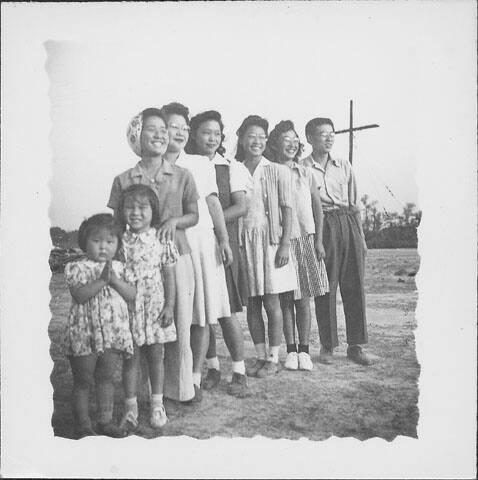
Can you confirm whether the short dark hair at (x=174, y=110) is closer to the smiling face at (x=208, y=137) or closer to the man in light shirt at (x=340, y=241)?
the smiling face at (x=208, y=137)

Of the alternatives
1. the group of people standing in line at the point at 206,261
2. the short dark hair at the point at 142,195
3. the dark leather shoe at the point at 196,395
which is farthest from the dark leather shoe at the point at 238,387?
the short dark hair at the point at 142,195

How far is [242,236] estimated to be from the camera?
327 centimetres

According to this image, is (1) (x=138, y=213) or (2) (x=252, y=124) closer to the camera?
(1) (x=138, y=213)

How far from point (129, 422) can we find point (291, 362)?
82 cm

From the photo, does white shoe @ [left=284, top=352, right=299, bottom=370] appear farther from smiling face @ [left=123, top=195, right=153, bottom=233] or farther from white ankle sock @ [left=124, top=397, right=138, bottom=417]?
smiling face @ [left=123, top=195, right=153, bottom=233]

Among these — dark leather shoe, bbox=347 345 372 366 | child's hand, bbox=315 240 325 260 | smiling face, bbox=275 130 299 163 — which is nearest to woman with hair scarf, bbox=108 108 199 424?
smiling face, bbox=275 130 299 163

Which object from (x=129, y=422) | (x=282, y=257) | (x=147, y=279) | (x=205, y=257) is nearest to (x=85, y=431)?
(x=129, y=422)

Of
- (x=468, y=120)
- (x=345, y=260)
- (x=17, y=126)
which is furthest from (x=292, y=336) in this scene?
(x=17, y=126)

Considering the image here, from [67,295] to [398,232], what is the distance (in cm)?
162

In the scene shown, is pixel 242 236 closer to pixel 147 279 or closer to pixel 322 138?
pixel 147 279

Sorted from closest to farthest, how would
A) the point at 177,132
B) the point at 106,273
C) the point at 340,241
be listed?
the point at 106,273 → the point at 177,132 → the point at 340,241

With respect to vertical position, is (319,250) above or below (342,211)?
below

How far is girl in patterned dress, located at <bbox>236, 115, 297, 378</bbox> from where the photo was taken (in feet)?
10.7

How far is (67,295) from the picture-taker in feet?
10.5
